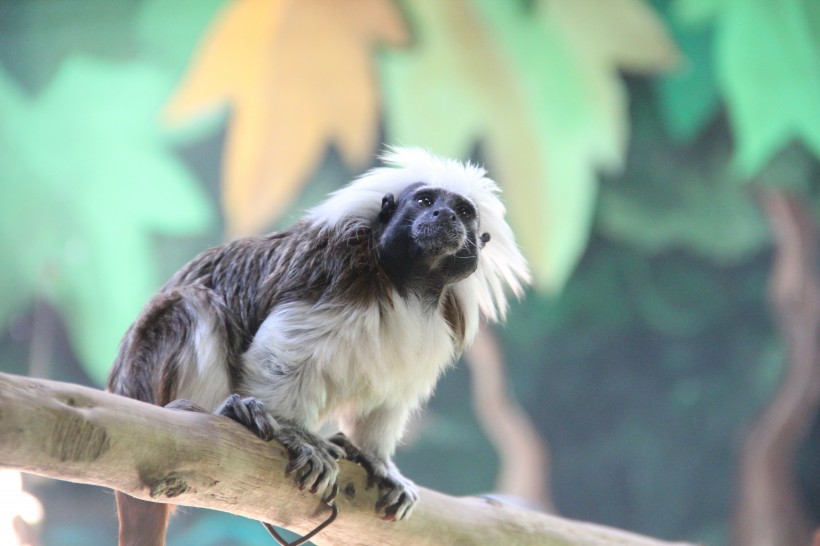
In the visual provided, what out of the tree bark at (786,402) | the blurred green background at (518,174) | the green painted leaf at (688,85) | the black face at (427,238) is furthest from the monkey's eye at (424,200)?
the tree bark at (786,402)

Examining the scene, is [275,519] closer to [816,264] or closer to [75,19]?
[75,19]

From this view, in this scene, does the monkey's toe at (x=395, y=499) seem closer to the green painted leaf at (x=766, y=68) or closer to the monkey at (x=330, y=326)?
the monkey at (x=330, y=326)

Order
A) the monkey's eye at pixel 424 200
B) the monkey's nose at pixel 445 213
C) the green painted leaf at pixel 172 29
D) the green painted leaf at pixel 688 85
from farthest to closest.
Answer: the green painted leaf at pixel 688 85, the green painted leaf at pixel 172 29, the monkey's eye at pixel 424 200, the monkey's nose at pixel 445 213

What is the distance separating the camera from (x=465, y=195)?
270cm

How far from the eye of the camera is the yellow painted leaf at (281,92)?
510 cm

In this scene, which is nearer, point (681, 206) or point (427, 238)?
point (427, 238)

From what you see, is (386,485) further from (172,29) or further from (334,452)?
(172,29)

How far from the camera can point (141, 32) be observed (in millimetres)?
5047

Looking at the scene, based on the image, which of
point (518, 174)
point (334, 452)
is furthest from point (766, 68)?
point (334, 452)

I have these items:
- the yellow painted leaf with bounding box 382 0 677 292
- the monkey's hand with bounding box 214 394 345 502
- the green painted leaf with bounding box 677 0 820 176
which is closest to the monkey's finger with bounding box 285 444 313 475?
the monkey's hand with bounding box 214 394 345 502

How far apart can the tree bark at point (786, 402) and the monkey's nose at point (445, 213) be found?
350 centimetres

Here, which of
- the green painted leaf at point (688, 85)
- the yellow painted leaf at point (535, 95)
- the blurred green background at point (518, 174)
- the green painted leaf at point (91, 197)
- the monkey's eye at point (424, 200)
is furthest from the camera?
the green painted leaf at point (688, 85)

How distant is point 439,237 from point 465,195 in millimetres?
322

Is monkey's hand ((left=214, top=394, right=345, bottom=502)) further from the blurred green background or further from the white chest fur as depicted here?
the blurred green background
